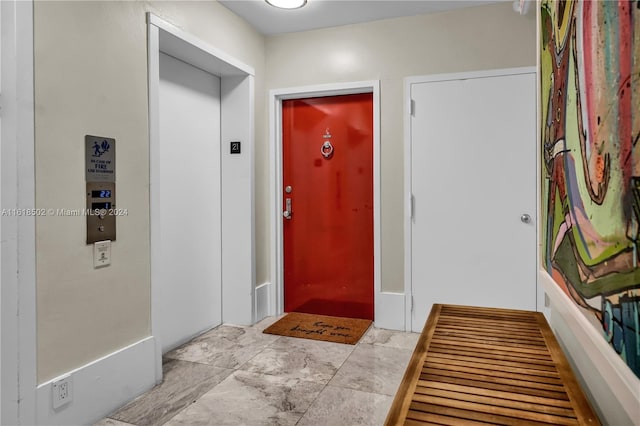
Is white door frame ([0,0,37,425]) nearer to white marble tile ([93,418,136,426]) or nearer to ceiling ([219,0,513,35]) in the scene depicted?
white marble tile ([93,418,136,426])

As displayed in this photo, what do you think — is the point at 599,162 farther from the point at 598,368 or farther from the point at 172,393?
the point at 172,393

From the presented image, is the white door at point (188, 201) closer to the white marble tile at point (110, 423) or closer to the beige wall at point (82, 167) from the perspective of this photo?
the beige wall at point (82, 167)

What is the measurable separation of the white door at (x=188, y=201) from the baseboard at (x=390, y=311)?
1272 mm

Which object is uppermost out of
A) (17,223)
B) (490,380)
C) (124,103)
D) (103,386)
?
(124,103)

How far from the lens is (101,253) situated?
6.50ft

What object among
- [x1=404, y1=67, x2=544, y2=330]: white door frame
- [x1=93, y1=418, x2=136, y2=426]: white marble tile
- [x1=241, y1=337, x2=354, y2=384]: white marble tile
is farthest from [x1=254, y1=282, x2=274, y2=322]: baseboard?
[x1=93, y1=418, x2=136, y2=426]: white marble tile

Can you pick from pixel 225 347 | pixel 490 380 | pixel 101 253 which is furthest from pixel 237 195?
pixel 490 380

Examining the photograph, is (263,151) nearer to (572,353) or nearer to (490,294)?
(490,294)

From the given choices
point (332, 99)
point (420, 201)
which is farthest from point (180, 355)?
point (332, 99)

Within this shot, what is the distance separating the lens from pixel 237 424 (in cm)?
193

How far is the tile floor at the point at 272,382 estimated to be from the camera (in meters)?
2.00

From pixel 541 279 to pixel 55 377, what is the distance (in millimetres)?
1924

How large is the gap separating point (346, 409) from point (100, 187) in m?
1.59

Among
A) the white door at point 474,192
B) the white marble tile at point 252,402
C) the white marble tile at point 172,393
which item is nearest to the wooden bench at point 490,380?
the white marble tile at point 252,402
